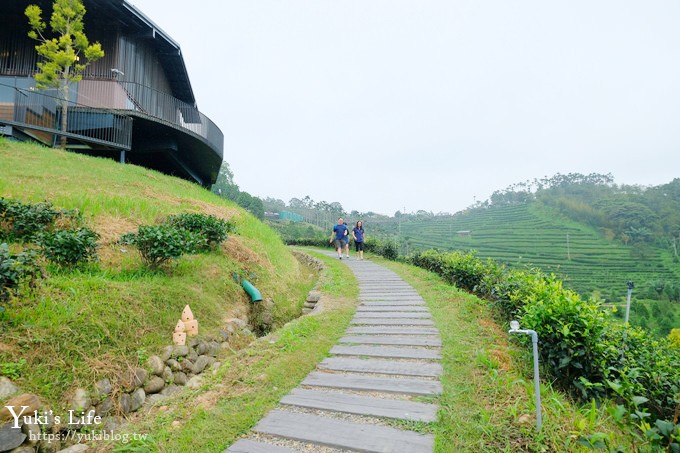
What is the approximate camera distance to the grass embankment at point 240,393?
96.6 inches

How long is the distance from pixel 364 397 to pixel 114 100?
13856mm

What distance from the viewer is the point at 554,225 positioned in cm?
5291

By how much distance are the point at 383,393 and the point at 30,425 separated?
2812 mm

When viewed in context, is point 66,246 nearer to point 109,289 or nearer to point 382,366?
point 109,289

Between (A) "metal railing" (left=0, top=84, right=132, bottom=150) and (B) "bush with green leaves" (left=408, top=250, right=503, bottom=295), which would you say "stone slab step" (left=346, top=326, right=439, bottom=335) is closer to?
(B) "bush with green leaves" (left=408, top=250, right=503, bottom=295)

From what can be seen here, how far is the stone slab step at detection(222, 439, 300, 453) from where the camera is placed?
7.48 feet

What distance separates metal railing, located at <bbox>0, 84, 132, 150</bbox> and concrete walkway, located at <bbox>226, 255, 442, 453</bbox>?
10.8m

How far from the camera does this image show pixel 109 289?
3.84 meters

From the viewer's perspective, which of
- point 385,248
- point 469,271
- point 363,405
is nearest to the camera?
point 363,405

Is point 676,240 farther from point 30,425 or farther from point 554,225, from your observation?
point 30,425

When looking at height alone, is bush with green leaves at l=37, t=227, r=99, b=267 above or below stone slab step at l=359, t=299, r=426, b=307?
above

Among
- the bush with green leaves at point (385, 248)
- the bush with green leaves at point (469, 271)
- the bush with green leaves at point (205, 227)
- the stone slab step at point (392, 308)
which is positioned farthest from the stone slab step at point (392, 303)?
the bush with green leaves at point (385, 248)

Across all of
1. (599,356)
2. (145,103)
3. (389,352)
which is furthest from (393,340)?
(145,103)

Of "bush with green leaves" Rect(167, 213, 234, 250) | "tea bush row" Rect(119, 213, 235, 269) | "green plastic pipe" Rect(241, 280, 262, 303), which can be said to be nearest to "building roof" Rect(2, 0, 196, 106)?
"bush with green leaves" Rect(167, 213, 234, 250)
